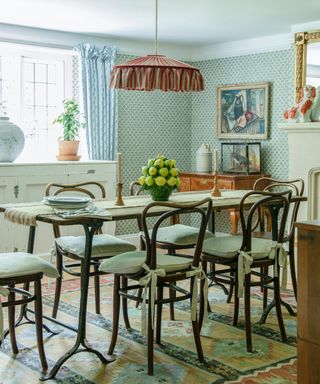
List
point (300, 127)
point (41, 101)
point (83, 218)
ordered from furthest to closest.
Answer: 1. point (41, 101)
2. point (300, 127)
3. point (83, 218)

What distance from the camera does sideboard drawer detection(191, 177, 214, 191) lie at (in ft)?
23.9

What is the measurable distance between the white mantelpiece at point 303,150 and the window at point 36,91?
243 centimetres

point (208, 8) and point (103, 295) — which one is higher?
point (208, 8)

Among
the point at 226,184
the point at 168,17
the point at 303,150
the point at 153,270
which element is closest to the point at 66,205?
the point at 153,270

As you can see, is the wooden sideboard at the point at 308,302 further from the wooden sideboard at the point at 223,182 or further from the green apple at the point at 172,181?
the wooden sideboard at the point at 223,182

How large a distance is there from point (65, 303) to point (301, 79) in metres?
3.43

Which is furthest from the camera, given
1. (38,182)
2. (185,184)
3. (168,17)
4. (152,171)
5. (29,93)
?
(185,184)

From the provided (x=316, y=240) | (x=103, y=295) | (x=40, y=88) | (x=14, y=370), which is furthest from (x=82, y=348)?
(x=40, y=88)

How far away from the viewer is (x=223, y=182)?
706 cm

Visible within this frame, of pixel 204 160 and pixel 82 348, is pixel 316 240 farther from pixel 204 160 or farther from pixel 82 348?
pixel 204 160

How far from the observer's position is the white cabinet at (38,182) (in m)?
5.97

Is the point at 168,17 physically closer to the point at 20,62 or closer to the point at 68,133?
the point at 68,133

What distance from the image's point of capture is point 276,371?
3.54m

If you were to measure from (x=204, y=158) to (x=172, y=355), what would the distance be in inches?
161
